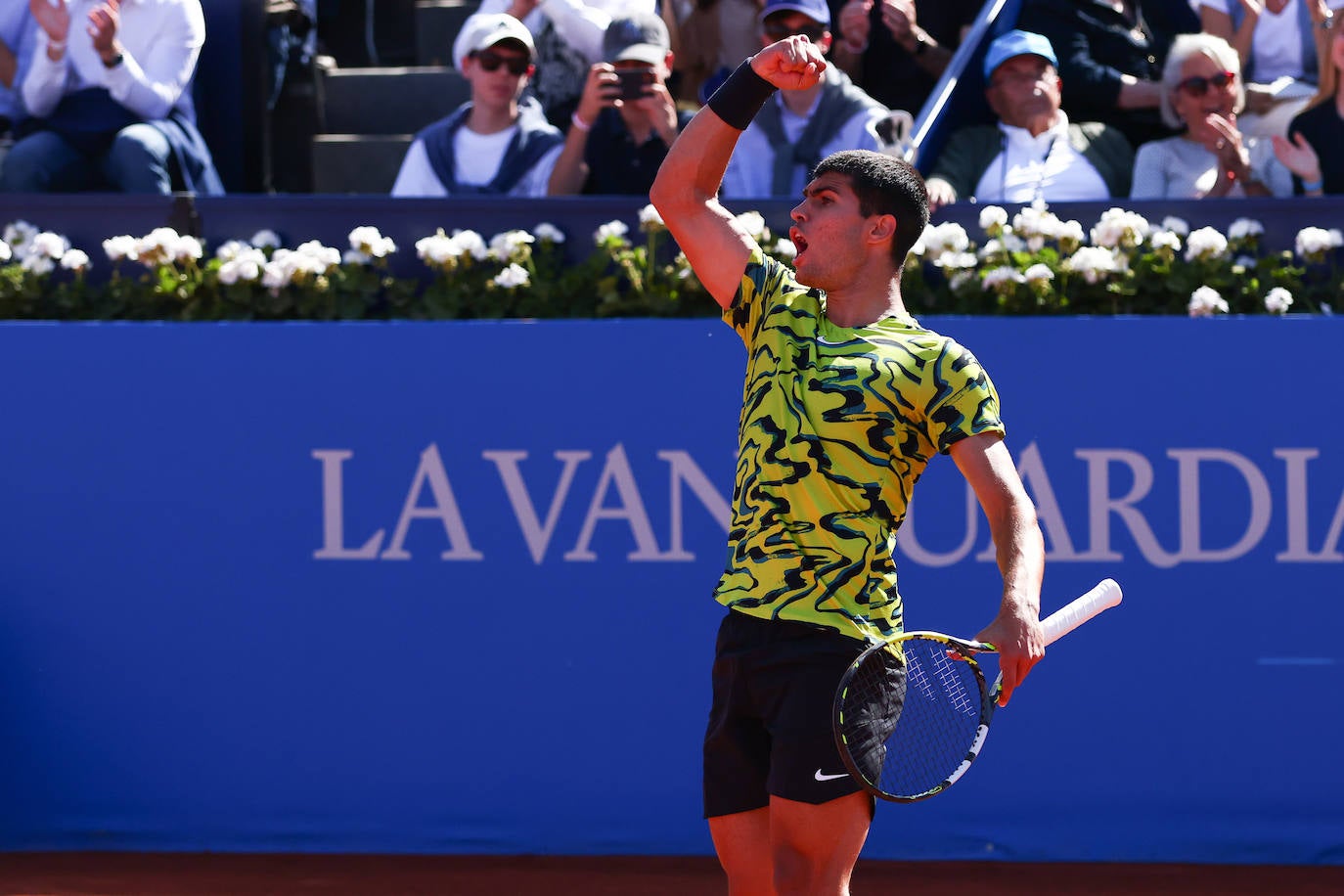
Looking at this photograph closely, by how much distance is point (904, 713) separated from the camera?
140 inches

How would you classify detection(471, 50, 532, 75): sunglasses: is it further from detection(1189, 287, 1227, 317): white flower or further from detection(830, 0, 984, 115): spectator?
detection(1189, 287, 1227, 317): white flower

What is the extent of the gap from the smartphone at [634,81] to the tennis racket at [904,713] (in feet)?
9.74

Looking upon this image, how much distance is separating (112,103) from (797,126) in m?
2.64

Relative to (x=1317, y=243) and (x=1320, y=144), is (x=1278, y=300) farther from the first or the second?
(x=1320, y=144)

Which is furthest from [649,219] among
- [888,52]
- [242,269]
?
[888,52]

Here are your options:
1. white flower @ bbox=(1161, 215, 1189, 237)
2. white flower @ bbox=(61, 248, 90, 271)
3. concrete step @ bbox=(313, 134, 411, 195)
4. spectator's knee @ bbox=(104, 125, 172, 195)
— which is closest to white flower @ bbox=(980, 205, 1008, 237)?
white flower @ bbox=(1161, 215, 1189, 237)

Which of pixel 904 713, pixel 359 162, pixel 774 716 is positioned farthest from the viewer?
pixel 359 162

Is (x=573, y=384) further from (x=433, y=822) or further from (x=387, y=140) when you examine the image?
(x=387, y=140)

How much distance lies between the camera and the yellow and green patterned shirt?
120 inches

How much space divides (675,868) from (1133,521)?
5.60ft

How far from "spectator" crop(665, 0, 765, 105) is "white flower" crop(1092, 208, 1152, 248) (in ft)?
7.65

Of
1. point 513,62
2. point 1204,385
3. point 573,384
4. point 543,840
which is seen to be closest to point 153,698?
point 543,840

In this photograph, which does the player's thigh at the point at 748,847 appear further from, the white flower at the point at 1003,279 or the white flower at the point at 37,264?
the white flower at the point at 37,264

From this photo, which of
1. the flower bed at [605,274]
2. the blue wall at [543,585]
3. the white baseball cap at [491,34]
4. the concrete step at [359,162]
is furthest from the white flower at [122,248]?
the concrete step at [359,162]
